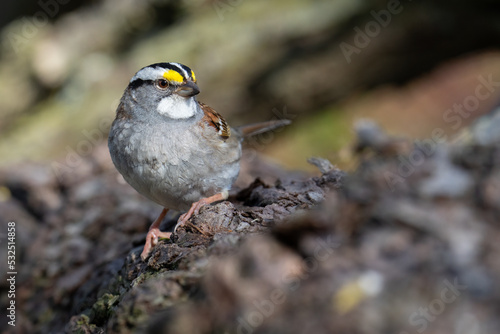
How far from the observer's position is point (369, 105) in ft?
39.4

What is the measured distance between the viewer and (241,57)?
9.67 m

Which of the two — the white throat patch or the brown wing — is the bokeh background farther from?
the white throat patch

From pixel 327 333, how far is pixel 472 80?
12750mm

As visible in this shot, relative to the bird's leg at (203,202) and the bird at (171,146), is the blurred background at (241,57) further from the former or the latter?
the bird's leg at (203,202)

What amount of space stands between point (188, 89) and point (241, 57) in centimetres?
538

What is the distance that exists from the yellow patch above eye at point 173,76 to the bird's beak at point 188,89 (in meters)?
0.06

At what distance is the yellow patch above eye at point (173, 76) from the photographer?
14.7 feet

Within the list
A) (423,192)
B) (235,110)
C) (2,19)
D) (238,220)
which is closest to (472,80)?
(235,110)

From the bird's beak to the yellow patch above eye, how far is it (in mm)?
55

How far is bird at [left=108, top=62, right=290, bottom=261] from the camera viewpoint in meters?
4.14

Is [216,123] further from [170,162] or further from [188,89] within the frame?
[170,162]

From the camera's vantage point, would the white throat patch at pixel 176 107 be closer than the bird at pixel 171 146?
No

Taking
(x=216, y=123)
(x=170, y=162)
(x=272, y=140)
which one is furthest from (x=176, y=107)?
(x=272, y=140)

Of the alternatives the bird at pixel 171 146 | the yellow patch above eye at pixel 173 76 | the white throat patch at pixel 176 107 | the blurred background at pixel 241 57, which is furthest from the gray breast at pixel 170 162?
the blurred background at pixel 241 57
